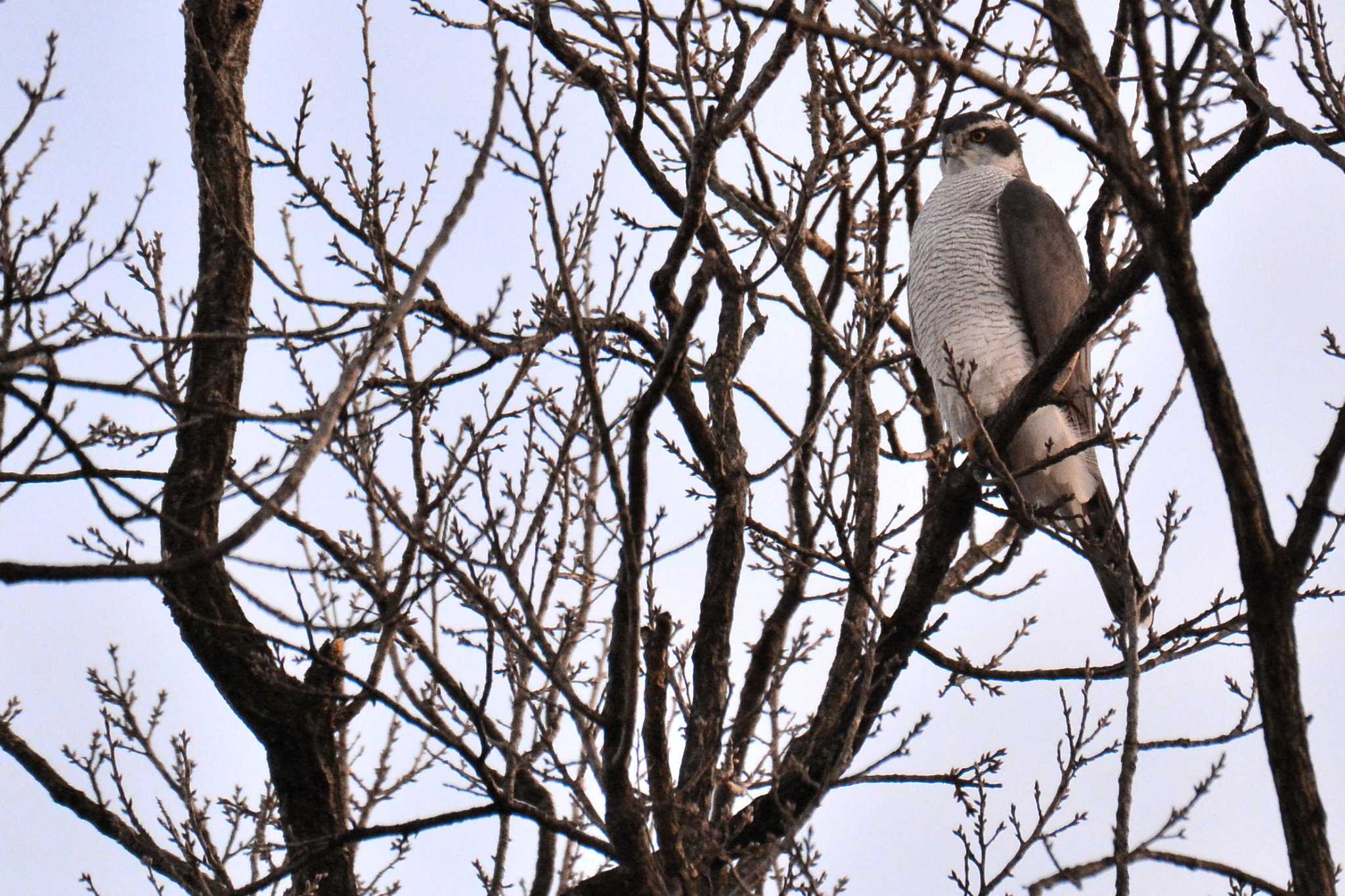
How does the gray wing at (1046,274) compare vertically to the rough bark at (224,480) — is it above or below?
above

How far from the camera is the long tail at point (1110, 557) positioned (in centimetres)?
282

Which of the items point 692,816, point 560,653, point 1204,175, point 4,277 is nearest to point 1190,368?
point 1204,175

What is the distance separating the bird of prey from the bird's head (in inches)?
18.4

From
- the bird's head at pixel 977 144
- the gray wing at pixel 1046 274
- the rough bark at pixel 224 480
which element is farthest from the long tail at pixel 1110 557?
the rough bark at pixel 224 480

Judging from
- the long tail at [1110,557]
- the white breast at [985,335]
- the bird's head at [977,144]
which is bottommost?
the long tail at [1110,557]

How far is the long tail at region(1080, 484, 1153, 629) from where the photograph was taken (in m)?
2.82

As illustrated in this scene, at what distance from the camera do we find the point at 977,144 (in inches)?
236

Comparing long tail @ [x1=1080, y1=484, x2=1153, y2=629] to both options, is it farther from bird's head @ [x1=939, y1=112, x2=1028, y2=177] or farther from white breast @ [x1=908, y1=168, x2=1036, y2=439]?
bird's head @ [x1=939, y1=112, x2=1028, y2=177]

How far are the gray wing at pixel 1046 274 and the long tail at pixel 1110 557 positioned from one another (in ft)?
1.19

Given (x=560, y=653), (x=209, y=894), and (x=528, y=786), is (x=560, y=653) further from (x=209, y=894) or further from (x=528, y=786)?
(x=209, y=894)

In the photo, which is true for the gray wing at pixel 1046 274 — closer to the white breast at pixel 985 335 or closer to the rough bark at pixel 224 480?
the white breast at pixel 985 335

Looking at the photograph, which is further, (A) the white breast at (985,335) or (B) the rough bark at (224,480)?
(A) the white breast at (985,335)

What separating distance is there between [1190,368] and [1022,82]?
2.87 metres

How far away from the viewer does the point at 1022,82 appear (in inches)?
176
